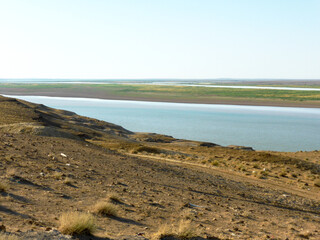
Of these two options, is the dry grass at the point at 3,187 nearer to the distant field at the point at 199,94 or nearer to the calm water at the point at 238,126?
the calm water at the point at 238,126

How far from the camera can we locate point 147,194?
38.5 feet

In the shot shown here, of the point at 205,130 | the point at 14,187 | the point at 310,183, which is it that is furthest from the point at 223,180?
the point at 205,130

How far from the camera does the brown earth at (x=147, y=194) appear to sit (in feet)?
27.8

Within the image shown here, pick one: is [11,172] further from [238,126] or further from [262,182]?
[238,126]

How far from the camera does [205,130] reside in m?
47.0

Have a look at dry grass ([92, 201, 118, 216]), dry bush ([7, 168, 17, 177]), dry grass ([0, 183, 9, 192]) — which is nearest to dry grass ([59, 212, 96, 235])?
dry grass ([92, 201, 118, 216])

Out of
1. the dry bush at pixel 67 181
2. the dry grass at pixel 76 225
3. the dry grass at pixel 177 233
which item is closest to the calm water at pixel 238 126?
the dry bush at pixel 67 181

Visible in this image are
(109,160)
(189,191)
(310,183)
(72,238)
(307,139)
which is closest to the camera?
(72,238)

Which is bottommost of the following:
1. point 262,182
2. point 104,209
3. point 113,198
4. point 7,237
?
point 262,182

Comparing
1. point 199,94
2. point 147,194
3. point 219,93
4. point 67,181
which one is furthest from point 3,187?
point 219,93

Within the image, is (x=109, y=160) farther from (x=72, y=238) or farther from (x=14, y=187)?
(x=72, y=238)

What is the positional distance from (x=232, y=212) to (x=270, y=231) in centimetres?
161

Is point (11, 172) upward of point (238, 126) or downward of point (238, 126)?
upward

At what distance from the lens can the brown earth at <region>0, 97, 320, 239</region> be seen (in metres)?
8.46
